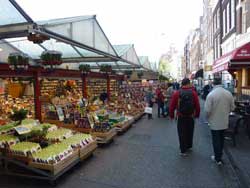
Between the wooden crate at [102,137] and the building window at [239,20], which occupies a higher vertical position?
the building window at [239,20]

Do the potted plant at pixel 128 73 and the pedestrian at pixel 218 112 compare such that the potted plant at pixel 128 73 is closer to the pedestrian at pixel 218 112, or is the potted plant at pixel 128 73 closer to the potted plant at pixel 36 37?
the pedestrian at pixel 218 112

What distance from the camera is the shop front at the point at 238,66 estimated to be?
10.6m

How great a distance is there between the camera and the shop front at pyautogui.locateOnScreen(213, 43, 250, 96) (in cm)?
1060

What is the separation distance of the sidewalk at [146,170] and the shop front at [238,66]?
367cm

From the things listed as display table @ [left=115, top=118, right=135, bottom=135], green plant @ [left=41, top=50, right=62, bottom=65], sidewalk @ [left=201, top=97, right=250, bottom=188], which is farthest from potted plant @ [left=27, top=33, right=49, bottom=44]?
display table @ [left=115, top=118, right=135, bottom=135]

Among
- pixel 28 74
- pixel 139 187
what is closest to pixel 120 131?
pixel 28 74

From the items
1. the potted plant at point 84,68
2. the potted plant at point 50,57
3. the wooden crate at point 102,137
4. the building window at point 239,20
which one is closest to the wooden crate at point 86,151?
the wooden crate at point 102,137

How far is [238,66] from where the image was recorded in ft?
44.5

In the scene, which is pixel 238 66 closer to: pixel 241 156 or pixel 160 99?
pixel 160 99

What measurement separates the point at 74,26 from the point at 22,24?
2.24 m

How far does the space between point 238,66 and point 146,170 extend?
9303mm

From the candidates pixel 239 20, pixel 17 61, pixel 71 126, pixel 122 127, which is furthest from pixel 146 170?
pixel 239 20

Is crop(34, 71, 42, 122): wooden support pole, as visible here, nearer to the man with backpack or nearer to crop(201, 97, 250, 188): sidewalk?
the man with backpack

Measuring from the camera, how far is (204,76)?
135ft
